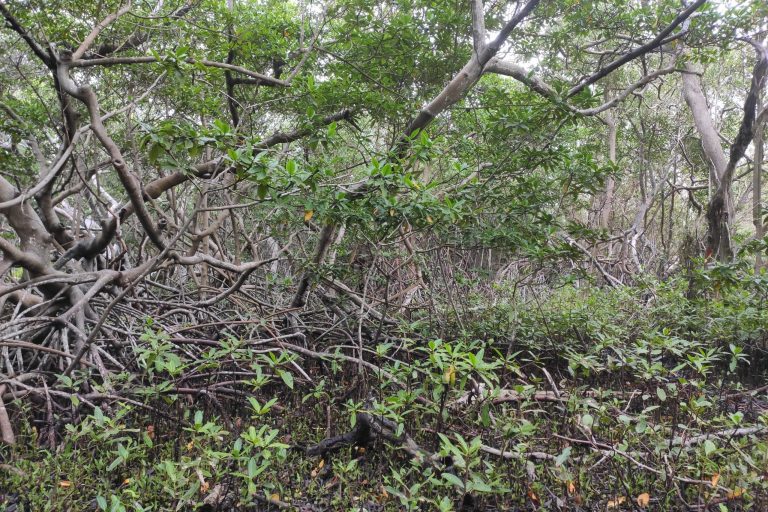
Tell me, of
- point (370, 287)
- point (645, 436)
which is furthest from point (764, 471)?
point (370, 287)

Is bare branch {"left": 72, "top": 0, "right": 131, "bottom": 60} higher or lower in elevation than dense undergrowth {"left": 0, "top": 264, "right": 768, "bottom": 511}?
higher

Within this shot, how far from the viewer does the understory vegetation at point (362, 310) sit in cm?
210

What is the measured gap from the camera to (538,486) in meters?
2.00

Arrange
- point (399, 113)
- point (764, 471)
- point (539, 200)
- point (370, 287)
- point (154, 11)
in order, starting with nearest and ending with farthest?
point (764, 471)
point (539, 200)
point (154, 11)
point (399, 113)
point (370, 287)

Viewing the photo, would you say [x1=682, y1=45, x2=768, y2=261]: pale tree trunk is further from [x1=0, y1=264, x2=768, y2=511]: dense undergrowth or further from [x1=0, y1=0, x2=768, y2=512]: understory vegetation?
[x1=0, y1=264, x2=768, y2=511]: dense undergrowth

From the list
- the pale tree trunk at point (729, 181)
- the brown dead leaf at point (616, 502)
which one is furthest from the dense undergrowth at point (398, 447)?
the pale tree trunk at point (729, 181)

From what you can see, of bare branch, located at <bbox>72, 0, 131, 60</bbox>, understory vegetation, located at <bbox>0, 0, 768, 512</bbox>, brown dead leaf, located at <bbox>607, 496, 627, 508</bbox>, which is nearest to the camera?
brown dead leaf, located at <bbox>607, 496, 627, 508</bbox>

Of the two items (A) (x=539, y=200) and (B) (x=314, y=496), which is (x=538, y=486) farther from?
(A) (x=539, y=200)

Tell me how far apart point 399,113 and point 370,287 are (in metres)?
1.67

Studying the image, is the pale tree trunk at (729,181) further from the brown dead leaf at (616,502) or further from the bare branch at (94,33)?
the bare branch at (94,33)

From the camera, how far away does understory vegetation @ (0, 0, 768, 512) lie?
6.88ft

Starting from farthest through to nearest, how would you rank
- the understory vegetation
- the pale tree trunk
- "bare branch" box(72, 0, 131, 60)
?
the pale tree trunk
"bare branch" box(72, 0, 131, 60)
the understory vegetation

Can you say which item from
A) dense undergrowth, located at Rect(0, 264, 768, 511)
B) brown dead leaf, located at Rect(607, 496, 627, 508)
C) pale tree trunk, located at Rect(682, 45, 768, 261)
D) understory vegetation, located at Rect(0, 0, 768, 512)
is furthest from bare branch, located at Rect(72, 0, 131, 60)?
pale tree trunk, located at Rect(682, 45, 768, 261)

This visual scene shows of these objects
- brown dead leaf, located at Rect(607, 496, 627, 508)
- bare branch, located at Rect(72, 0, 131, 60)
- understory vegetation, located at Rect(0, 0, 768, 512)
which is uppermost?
bare branch, located at Rect(72, 0, 131, 60)
